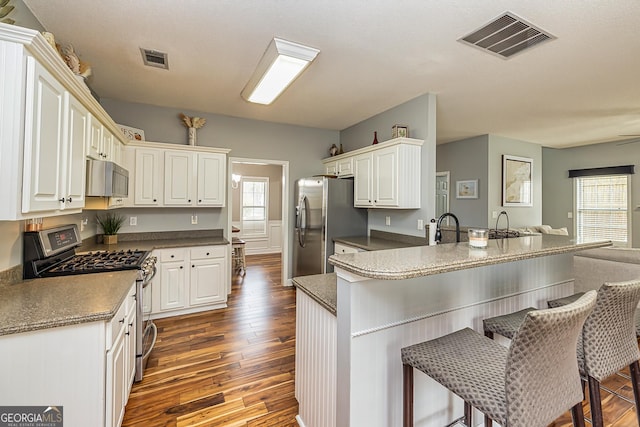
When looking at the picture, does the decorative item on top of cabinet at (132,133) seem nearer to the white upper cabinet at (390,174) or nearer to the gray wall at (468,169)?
the white upper cabinet at (390,174)

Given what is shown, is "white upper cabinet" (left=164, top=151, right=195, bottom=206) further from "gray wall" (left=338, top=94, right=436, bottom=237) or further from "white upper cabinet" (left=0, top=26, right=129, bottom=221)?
"gray wall" (left=338, top=94, right=436, bottom=237)

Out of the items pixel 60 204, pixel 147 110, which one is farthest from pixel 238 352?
pixel 147 110

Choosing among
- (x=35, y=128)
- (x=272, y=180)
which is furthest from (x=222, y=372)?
(x=272, y=180)

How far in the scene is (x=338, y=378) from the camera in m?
1.33

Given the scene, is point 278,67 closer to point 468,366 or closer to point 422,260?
point 422,260

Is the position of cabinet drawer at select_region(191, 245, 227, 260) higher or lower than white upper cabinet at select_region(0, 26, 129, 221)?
lower

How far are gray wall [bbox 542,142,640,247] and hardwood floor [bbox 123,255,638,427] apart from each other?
4895mm

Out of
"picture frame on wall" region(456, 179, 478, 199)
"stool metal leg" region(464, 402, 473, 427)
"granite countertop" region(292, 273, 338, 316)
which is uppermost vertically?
"picture frame on wall" region(456, 179, 478, 199)

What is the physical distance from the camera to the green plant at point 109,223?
345 cm

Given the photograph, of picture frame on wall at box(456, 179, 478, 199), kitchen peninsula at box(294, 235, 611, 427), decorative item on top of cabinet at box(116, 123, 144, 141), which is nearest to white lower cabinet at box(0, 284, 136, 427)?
kitchen peninsula at box(294, 235, 611, 427)

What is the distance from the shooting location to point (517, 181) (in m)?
5.69

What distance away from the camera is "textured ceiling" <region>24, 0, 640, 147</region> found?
191 cm

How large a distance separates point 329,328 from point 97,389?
45.1 inches

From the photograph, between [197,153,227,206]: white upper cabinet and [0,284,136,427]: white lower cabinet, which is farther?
[197,153,227,206]: white upper cabinet
